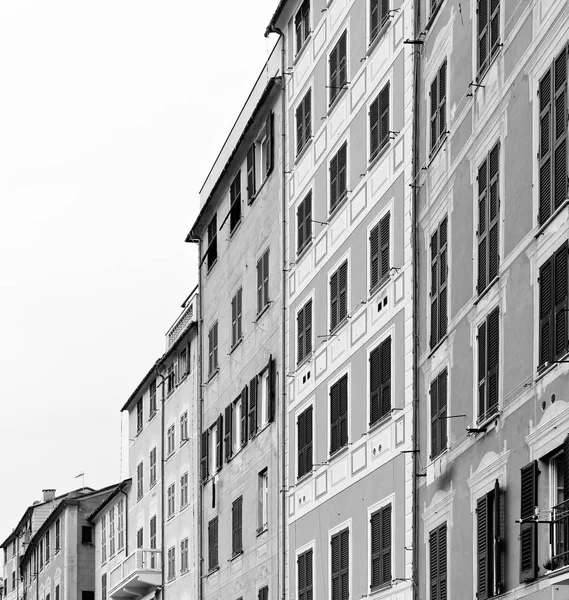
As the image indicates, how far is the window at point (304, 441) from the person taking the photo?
36.9m

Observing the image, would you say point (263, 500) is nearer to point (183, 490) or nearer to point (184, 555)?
point (184, 555)

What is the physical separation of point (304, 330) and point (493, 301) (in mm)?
14128

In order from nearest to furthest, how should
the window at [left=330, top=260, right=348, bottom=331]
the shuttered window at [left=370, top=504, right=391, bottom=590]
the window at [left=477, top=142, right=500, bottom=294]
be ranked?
the window at [left=477, top=142, right=500, bottom=294], the shuttered window at [left=370, top=504, right=391, bottom=590], the window at [left=330, top=260, right=348, bottom=331]

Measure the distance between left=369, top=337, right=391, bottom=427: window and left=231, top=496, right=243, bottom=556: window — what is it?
12263 millimetres

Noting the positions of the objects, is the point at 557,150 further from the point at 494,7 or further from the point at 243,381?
the point at 243,381

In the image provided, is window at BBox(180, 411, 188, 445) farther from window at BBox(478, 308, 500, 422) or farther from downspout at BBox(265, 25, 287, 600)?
window at BBox(478, 308, 500, 422)

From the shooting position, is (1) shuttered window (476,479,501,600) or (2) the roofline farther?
(2) the roofline

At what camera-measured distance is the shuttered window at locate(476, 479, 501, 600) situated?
2342 centimetres

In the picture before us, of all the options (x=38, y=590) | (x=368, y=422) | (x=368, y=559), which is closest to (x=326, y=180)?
(x=368, y=422)

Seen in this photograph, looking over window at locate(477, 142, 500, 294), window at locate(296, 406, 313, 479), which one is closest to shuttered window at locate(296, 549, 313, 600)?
window at locate(296, 406, 313, 479)

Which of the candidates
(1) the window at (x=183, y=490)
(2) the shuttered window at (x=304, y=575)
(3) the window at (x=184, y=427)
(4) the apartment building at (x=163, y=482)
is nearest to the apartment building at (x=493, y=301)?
(2) the shuttered window at (x=304, y=575)

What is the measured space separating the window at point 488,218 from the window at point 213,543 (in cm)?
2328

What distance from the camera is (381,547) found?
3062 centimetres

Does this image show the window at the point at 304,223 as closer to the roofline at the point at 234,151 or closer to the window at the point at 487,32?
the roofline at the point at 234,151
